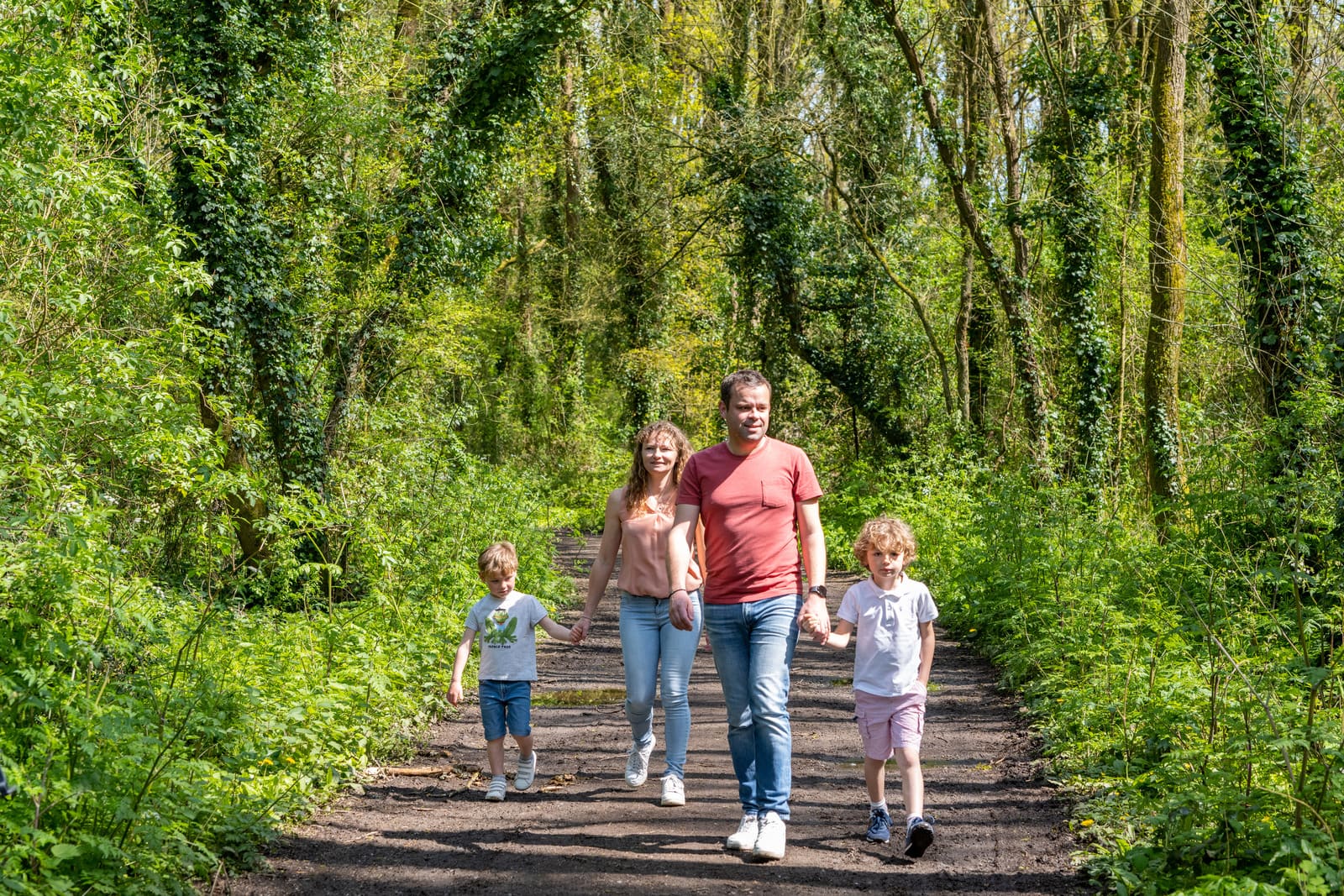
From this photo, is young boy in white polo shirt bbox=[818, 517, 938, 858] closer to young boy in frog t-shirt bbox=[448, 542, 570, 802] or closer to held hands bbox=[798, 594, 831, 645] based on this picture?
held hands bbox=[798, 594, 831, 645]

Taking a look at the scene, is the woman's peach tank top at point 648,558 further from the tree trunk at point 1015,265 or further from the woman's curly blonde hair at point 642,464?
the tree trunk at point 1015,265

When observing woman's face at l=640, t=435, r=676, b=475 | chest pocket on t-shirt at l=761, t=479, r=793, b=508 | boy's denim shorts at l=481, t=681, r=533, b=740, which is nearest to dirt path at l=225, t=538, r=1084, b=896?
boy's denim shorts at l=481, t=681, r=533, b=740

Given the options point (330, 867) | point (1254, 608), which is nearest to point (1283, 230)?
point (1254, 608)

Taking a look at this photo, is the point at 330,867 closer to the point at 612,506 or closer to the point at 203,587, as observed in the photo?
the point at 612,506

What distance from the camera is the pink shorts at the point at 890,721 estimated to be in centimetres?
591

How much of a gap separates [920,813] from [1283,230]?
9.80 metres

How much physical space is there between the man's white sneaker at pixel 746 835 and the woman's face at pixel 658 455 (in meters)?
2.05

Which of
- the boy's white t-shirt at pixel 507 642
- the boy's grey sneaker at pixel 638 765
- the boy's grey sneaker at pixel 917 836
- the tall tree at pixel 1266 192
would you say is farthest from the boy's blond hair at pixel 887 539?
the tall tree at pixel 1266 192

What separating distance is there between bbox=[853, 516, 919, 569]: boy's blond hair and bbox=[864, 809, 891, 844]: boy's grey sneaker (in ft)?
4.19

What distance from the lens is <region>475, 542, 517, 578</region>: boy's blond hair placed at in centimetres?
720

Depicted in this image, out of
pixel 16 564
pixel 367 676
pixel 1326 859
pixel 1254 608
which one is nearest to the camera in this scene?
pixel 1326 859

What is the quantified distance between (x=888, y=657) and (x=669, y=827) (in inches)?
61.1

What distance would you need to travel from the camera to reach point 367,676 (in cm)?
831

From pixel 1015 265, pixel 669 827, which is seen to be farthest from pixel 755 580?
pixel 1015 265
